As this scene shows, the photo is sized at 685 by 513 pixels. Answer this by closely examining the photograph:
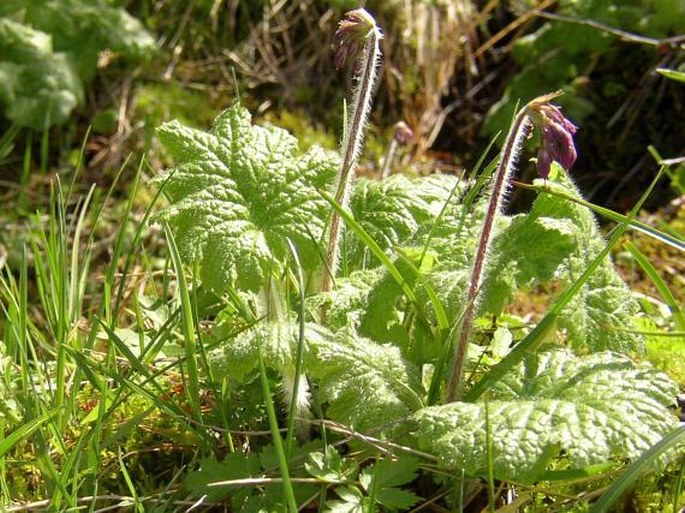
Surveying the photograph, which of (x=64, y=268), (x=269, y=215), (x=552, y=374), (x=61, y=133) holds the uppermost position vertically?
(x=269, y=215)

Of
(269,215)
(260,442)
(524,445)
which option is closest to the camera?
(524,445)

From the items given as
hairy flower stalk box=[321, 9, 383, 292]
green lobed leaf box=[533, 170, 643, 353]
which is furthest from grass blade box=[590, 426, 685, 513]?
hairy flower stalk box=[321, 9, 383, 292]

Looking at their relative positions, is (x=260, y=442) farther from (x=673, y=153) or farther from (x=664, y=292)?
(x=673, y=153)

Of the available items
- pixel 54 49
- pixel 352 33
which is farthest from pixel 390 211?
pixel 54 49

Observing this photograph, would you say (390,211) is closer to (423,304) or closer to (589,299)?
(423,304)

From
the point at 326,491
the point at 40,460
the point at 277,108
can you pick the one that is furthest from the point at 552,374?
the point at 277,108

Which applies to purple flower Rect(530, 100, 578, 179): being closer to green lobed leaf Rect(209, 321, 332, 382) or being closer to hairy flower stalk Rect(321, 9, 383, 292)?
hairy flower stalk Rect(321, 9, 383, 292)

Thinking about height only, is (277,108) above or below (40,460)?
below
